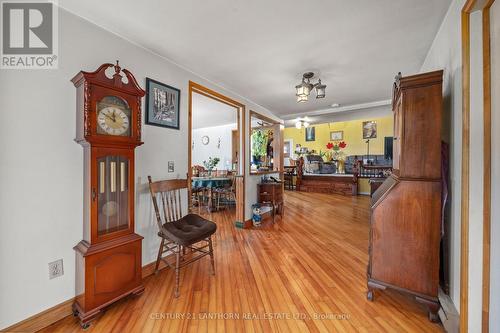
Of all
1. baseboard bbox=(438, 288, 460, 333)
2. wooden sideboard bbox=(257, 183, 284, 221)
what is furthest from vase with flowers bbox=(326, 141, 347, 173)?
baseboard bbox=(438, 288, 460, 333)

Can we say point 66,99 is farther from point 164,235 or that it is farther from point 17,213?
point 164,235

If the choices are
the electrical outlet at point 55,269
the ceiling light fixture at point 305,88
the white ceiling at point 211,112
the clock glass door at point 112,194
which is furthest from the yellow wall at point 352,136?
the electrical outlet at point 55,269

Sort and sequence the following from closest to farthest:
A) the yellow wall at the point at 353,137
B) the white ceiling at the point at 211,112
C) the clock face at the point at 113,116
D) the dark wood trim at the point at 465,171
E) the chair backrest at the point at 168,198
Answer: the dark wood trim at the point at 465,171
the clock face at the point at 113,116
the chair backrest at the point at 168,198
the white ceiling at the point at 211,112
the yellow wall at the point at 353,137

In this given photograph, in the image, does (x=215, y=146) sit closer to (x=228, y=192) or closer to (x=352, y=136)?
(x=228, y=192)

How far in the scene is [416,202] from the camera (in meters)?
1.49

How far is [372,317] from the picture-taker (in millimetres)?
1487

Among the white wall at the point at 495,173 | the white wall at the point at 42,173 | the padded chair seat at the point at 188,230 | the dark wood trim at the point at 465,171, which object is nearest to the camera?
the white wall at the point at 495,173

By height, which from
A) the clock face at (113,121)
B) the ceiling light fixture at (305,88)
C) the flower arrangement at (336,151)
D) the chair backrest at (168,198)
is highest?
the ceiling light fixture at (305,88)

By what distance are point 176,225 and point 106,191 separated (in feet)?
2.52

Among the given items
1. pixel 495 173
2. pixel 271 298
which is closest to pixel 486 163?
pixel 495 173

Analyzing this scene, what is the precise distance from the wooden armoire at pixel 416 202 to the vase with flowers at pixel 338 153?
6.35 meters

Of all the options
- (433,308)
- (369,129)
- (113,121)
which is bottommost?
(433,308)

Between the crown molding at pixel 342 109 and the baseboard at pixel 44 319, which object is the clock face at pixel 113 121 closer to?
the baseboard at pixel 44 319

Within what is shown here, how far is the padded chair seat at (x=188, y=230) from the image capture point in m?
1.81
